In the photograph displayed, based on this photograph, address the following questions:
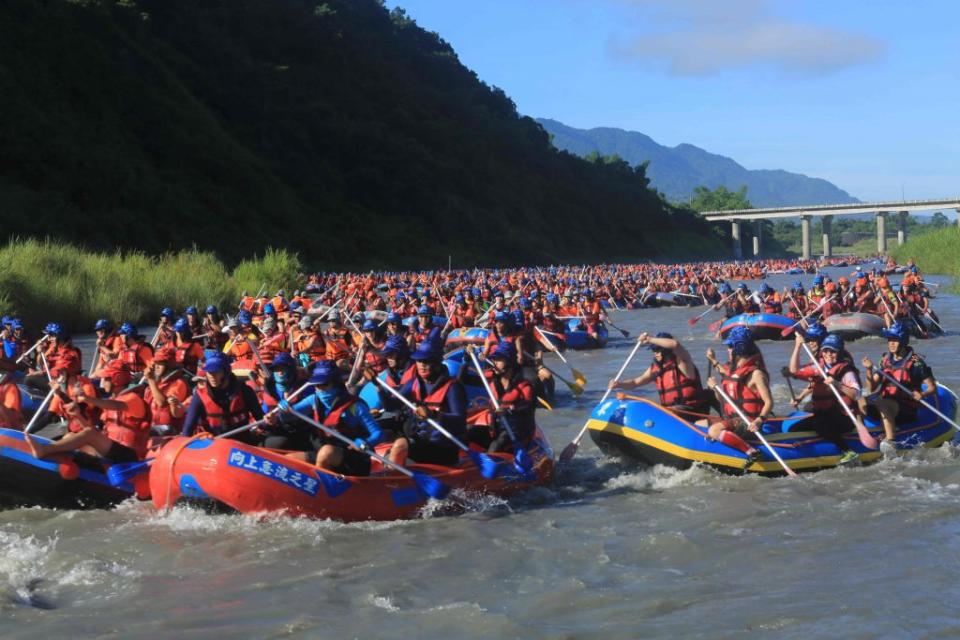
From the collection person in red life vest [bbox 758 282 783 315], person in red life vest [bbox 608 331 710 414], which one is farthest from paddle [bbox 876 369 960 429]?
person in red life vest [bbox 758 282 783 315]

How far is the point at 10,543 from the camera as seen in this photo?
862 cm

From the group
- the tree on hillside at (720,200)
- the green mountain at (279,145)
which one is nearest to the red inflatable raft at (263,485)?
the green mountain at (279,145)

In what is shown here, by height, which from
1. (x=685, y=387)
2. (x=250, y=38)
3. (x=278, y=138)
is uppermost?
(x=250, y=38)

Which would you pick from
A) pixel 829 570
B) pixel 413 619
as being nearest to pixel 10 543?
pixel 413 619

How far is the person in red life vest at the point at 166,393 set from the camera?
1026cm

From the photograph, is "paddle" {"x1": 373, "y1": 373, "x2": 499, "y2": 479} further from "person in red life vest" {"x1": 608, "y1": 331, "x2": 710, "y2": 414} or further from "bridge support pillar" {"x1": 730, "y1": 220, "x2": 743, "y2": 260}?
"bridge support pillar" {"x1": 730, "y1": 220, "x2": 743, "y2": 260}

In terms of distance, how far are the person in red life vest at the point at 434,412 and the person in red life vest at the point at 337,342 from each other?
4.46 meters

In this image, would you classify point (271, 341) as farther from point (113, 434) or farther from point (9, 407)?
point (113, 434)

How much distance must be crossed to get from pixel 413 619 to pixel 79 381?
Answer: 4452 millimetres

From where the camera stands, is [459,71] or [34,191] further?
[459,71]

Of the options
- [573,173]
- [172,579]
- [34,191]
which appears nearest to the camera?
[172,579]

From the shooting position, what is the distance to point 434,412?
32.3ft

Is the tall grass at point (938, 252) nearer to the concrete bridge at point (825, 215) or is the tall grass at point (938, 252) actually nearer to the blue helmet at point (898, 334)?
the blue helmet at point (898, 334)

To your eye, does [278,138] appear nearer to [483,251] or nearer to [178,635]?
[483,251]
